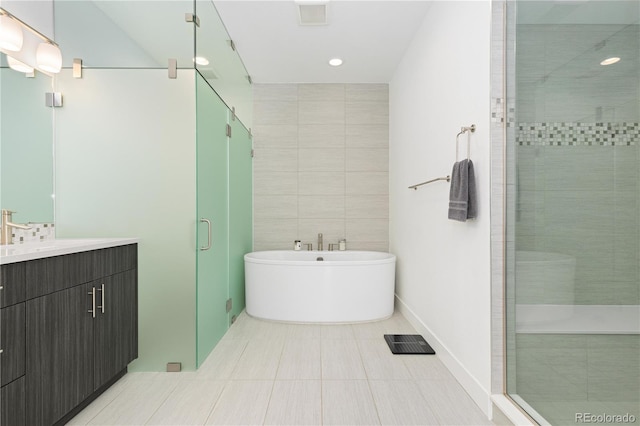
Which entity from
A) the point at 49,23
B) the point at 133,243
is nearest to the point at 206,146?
the point at 133,243

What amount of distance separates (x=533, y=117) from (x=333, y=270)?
2.20 meters

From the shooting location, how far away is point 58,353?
5.35ft

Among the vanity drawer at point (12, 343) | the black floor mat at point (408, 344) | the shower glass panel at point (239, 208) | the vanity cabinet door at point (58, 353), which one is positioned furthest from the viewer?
the shower glass panel at point (239, 208)

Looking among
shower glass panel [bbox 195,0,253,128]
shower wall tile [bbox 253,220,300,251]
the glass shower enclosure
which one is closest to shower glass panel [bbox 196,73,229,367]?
the glass shower enclosure

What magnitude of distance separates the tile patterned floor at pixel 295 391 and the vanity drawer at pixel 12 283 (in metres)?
0.78

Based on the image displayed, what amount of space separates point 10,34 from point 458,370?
3.15m

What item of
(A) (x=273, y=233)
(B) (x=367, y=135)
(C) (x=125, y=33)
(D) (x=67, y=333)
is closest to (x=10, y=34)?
(C) (x=125, y=33)

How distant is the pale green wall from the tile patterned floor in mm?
284

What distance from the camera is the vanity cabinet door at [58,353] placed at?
1.48m

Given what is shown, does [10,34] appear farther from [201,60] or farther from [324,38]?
[324,38]

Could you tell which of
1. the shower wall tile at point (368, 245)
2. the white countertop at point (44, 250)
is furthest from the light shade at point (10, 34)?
the shower wall tile at point (368, 245)

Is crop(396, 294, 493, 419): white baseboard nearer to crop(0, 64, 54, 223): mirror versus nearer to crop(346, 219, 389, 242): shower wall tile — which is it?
crop(346, 219, 389, 242): shower wall tile

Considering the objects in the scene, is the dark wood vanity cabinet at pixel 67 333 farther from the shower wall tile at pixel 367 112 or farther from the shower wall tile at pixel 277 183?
the shower wall tile at pixel 367 112

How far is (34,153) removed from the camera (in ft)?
7.20
